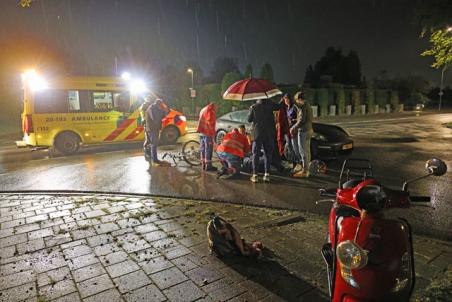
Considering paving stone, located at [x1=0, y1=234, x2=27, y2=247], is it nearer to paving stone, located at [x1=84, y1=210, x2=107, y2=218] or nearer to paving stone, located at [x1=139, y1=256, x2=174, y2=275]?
paving stone, located at [x1=84, y1=210, x2=107, y2=218]

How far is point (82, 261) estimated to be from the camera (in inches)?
142

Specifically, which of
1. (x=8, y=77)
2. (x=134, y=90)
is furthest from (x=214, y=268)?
(x=8, y=77)

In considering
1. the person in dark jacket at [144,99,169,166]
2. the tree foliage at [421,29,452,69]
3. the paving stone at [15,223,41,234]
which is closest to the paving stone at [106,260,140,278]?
the paving stone at [15,223,41,234]

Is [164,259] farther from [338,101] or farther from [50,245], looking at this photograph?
[338,101]

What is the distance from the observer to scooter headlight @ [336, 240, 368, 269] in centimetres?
195

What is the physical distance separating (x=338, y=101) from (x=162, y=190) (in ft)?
109

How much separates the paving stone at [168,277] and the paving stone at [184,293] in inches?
3.2

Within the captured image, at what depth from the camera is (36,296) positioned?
2969 mm

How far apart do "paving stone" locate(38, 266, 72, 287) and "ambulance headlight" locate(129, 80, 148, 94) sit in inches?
378

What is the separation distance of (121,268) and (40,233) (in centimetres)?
176

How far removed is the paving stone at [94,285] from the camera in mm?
3004

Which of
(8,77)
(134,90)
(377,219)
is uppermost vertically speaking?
(8,77)

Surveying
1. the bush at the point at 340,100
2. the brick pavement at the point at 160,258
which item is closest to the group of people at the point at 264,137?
the brick pavement at the point at 160,258

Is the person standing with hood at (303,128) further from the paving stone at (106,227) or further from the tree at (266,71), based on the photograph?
the tree at (266,71)
